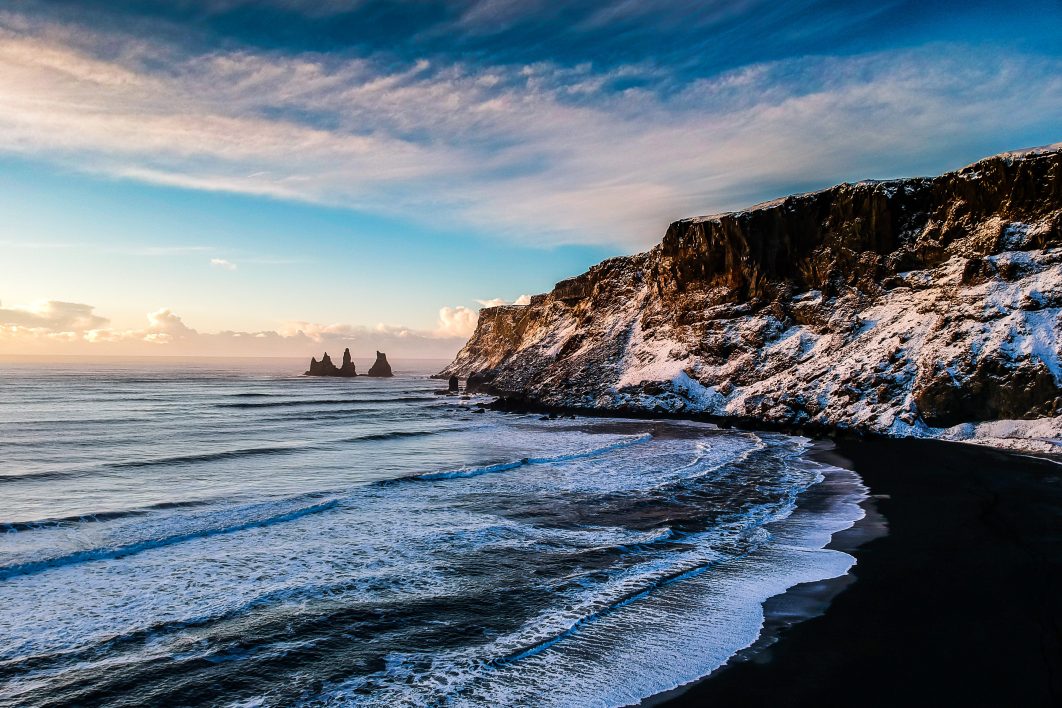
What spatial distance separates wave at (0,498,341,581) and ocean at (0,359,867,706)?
0.08 meters

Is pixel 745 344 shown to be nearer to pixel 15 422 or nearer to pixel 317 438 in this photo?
pixel 317 438

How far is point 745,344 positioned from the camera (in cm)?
5525

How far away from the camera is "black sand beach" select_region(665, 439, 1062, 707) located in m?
7.99

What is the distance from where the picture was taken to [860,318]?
47.8 m

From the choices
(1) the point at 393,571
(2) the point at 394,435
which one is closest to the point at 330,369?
(2) the point at 394,435

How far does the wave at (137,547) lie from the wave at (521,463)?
22.7 feet

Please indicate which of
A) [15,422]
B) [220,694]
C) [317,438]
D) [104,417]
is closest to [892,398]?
[317,438]

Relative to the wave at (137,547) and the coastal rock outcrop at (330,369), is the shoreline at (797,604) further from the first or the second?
the coastal rock outcrop at (330,369)

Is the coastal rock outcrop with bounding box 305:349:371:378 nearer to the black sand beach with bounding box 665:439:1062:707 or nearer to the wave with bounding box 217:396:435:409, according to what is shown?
the wave with bounding box 217:396:435:409

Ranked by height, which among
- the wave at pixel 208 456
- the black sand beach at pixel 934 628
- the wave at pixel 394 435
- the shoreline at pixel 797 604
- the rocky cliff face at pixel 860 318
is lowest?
the wave at pixel 208 456

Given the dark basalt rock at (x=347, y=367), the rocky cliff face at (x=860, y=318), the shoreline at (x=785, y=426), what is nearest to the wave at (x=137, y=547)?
the shoreline at (x=785, y=426)

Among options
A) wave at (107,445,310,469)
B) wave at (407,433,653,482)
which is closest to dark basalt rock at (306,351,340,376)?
wave at (107,445,310,469)

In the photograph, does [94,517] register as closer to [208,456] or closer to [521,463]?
[208,456]

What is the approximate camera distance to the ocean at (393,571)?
895 cm
